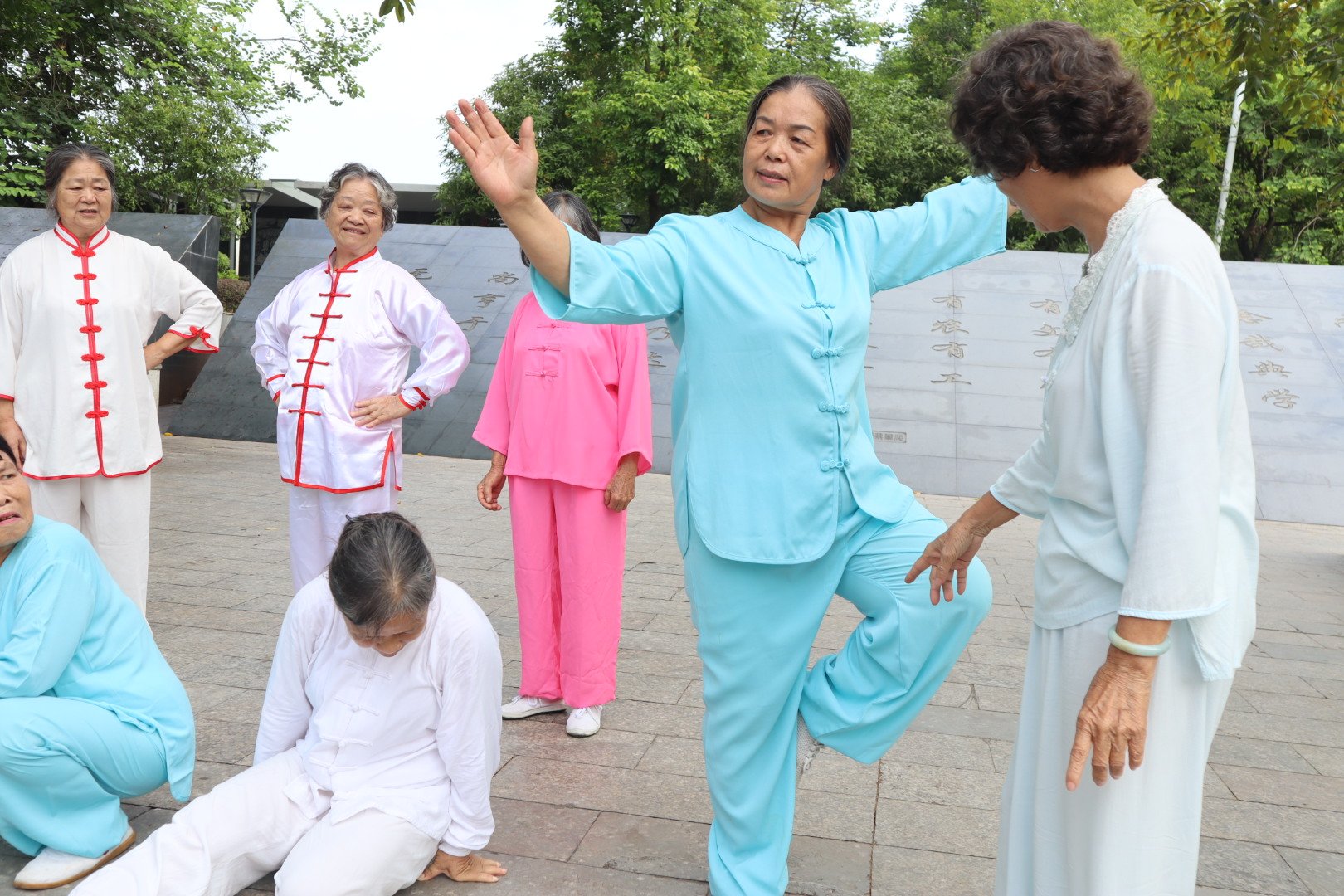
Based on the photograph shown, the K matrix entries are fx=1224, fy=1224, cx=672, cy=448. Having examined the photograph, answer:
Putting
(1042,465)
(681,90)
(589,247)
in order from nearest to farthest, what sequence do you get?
1. (1042,465)
2. (589,247)
3. (681,90)

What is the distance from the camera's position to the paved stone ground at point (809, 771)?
291cm

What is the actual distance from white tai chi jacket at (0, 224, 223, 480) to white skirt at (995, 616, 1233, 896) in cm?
337

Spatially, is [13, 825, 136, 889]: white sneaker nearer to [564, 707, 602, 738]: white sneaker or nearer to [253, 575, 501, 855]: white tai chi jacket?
[253, 575, 501, 855]: white tai chi jacket

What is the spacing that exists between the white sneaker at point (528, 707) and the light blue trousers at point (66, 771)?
132cm

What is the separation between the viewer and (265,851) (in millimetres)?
2646

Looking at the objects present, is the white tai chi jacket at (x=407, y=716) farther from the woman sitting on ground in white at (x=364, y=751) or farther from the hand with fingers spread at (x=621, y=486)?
the hand with fingers spread at (x=621, y=486)

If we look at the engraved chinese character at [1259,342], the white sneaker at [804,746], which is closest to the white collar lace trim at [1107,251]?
the white sneaker at [804,746]

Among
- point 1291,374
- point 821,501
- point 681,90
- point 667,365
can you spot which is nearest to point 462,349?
point 821,501

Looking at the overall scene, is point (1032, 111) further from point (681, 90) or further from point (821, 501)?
point (681, 90)

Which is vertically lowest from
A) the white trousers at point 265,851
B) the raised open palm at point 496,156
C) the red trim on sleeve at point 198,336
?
the white trousers at point 265,851

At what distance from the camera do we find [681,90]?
73.9 ft

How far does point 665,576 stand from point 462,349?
262 centimetres

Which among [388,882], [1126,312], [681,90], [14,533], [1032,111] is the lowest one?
[388,882]

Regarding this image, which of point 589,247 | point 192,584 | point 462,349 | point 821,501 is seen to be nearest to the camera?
point 589,247
